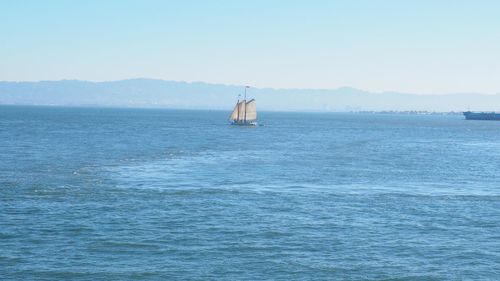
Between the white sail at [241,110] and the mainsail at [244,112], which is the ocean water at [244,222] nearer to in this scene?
the mainsail at [244,112]

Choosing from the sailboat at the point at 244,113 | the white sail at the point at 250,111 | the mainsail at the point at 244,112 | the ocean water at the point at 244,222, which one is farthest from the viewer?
the white sail at the point at 250,111

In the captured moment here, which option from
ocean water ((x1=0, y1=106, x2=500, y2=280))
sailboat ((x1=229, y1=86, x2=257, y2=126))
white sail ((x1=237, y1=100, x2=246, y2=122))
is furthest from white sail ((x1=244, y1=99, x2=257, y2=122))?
ocean water ((x1=0, y1=106, x2=500, y2=280))

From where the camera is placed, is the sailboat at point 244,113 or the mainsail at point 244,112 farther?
the mainsail at point 244,112

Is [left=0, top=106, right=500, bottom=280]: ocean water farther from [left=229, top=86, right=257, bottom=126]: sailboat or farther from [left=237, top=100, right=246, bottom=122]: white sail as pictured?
[left=237, top=100, right=246, bottom=122]: white sail

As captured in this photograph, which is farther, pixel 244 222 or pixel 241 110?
pixel 241 110

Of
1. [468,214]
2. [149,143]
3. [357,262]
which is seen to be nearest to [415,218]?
[468,214]

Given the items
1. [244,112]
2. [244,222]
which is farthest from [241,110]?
[244,222]

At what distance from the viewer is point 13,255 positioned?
102 feet

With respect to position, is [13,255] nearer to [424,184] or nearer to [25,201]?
[25,201]

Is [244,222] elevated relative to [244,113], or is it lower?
lower

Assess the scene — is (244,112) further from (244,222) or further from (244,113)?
(244,222)

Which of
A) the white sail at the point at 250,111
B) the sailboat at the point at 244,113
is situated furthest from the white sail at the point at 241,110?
the white sail at the point at 250,111

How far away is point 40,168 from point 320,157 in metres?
→ 35.2

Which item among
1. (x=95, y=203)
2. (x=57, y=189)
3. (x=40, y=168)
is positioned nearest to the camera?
(x=95, y=203)
